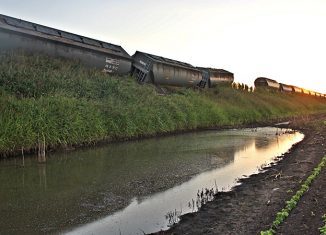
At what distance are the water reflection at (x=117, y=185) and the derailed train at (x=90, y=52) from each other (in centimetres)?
778

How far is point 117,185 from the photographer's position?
9750mm

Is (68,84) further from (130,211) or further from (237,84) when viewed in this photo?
(237,84)

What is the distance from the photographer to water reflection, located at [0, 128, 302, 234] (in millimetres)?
7023

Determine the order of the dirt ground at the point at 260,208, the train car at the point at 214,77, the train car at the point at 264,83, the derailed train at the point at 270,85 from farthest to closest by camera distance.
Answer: the derailed train at the point at 270,85 → the train car at the point at 264,83 → the train car at the point at 214,77 → the dirt ground at the point at 260,208

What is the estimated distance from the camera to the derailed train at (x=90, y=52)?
19031 millimetres

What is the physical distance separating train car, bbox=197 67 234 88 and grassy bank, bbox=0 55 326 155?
9.72m

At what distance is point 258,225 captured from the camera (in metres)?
6.39

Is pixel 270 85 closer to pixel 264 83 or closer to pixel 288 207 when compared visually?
pixel 264 83

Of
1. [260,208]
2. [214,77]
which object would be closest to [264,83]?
[214,77]

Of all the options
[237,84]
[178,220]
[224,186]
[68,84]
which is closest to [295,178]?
[224,186]

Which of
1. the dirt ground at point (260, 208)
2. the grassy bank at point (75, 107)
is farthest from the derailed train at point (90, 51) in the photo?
the dirt ground at point (260, 208)

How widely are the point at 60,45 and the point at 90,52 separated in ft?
7.33

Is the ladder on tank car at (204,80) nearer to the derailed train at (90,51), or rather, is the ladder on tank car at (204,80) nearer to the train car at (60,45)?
the derailed train at (90,51)

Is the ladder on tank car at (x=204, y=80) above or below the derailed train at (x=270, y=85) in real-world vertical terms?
below
